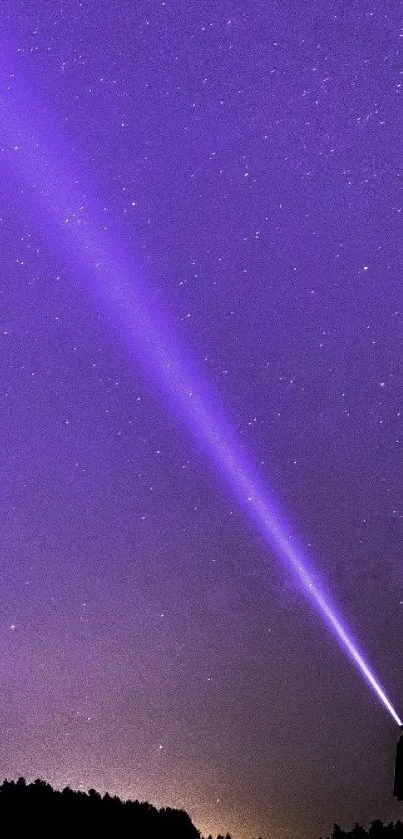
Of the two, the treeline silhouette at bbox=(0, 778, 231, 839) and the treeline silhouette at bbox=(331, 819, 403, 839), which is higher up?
the treeline silhouette at bbox=(0, 778, 231, 839)

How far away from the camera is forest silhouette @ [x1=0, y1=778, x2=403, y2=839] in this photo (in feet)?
51.4

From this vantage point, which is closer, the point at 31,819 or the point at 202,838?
the point at 31,819

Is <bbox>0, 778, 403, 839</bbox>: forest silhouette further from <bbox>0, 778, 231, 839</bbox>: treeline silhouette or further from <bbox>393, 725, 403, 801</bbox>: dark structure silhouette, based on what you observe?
<bbox>393, 725, 403, 801</bbox>: dark structure silhouette

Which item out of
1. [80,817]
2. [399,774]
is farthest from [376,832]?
[80,817]

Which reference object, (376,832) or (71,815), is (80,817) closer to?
(71,815)

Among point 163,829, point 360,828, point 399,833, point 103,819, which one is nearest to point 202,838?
point 163,829

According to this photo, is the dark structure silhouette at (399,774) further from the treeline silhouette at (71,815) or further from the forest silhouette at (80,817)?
the treeline silhouette at (71,815)

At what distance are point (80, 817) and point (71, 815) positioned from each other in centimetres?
17

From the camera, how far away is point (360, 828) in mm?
15898

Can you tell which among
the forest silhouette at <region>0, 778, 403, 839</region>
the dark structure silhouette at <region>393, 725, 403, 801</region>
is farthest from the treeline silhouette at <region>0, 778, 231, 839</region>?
the dark structure silhouette at <region>393, 725, 403, 801</region>

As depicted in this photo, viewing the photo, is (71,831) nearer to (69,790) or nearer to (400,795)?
(69,790)

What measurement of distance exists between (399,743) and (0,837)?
23.0ft

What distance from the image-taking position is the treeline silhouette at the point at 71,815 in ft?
52.6

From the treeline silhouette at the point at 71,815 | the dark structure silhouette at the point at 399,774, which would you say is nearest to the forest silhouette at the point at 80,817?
the treeline silhouette at the point at 71,815
